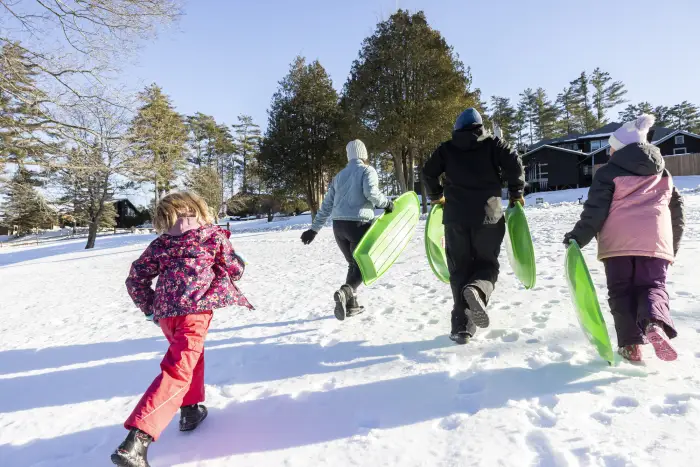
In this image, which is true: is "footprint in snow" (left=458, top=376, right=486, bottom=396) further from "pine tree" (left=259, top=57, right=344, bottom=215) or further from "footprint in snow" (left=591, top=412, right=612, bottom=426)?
"pine tree" (left=259, top=57, right=344, bottom=215)

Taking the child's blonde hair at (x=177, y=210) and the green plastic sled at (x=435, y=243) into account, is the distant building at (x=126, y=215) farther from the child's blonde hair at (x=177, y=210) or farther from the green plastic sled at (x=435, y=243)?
the child's blonde hair at (x=177, y=210)

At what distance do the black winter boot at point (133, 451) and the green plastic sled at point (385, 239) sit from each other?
2373mm

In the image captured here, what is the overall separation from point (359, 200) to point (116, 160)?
1037 cm

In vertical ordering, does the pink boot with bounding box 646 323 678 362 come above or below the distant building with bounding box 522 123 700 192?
below

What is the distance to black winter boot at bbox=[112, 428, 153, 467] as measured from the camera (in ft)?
5.49

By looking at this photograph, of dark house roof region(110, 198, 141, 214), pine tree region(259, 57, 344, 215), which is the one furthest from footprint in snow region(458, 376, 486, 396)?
dark house roof region(110, 198, 141, 214)

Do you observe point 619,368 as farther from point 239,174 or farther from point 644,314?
point 239,174

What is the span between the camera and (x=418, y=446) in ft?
6.03

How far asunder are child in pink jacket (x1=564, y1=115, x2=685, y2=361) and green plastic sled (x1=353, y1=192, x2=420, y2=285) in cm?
188

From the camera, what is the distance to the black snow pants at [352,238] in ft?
12.8

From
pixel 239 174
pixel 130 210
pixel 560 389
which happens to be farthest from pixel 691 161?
pixel 130 210

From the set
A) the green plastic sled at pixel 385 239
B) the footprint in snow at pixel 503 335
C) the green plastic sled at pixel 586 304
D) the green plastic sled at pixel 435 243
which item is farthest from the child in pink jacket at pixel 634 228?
the green plastic sled at pixel 385 239

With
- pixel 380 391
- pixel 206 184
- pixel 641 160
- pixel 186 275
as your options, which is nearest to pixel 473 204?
pixel 641 160

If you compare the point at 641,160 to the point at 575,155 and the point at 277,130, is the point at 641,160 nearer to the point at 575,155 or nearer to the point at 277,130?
the point at 277,130
